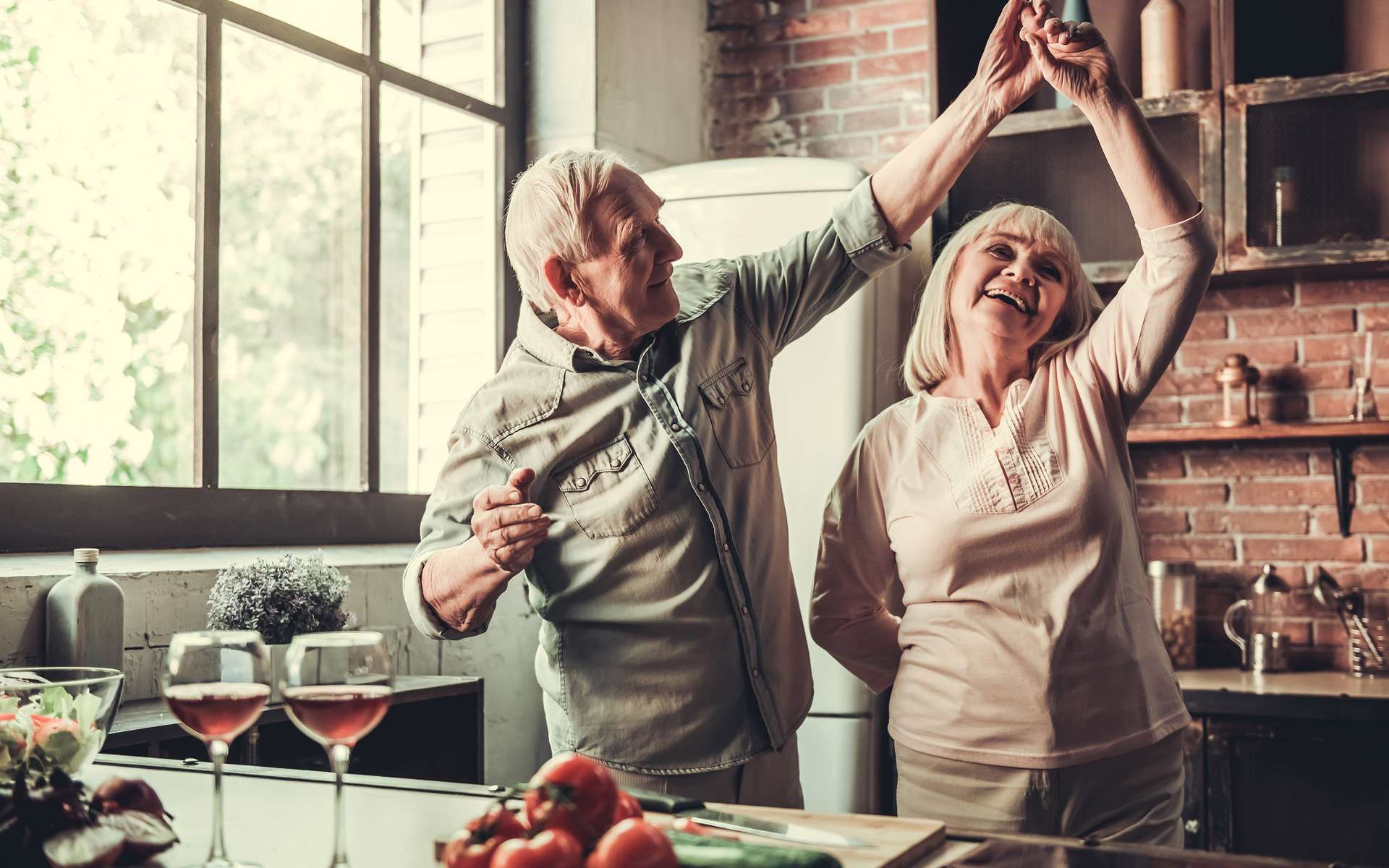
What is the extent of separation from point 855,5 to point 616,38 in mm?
689

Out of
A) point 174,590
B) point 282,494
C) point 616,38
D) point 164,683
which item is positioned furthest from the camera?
point 616,38

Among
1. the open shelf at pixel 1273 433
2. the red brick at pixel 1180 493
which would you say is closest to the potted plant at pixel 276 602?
the open shelf at pixel 1273 433

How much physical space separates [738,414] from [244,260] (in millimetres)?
1392

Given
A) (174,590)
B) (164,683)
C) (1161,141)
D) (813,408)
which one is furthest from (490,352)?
(164,683)

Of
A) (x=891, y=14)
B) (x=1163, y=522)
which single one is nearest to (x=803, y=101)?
(x=891, y=14)

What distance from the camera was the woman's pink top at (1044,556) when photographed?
1.61 m

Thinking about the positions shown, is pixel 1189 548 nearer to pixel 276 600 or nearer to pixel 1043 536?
pixel 1043 536

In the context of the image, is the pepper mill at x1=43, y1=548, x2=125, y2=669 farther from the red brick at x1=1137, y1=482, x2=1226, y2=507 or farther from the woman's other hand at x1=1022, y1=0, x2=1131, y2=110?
the red brick at x1=1137, y1=482, x2=1226, y2=507

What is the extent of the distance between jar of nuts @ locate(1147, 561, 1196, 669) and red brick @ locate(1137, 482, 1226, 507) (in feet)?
0.59

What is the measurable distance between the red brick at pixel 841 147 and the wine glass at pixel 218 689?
2.79 meters

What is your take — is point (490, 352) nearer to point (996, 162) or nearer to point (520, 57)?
point (520, 57)

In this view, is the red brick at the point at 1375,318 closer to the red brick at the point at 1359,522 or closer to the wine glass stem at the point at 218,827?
the red brick at the point at 1359,522

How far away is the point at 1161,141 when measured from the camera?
2895mm

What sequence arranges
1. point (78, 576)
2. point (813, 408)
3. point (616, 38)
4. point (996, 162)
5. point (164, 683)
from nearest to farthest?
point (164, 683) < point (78, 576) < point (813, 408) < point (996, 162) < point (616, 38)
